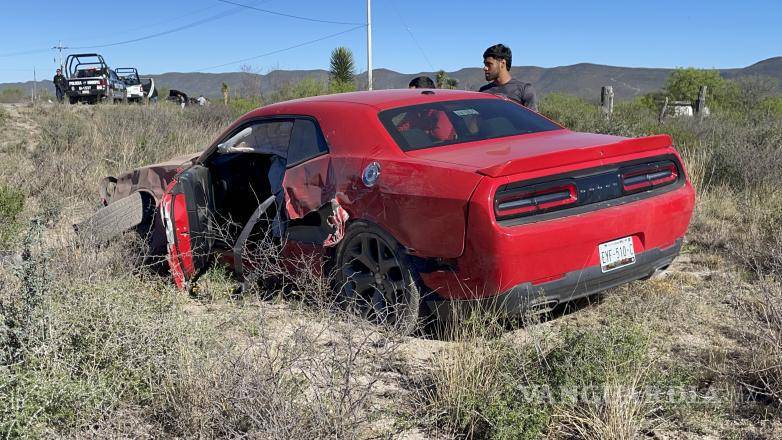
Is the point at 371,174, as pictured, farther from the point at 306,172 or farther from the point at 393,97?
the point at 393,97

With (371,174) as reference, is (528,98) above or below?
above

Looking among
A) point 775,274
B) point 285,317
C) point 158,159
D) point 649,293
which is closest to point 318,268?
point 285,317

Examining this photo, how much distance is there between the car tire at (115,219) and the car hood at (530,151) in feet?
8.49

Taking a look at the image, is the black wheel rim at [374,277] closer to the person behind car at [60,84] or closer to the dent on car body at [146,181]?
the dent on car body at [146,181]

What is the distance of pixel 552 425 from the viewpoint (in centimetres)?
293

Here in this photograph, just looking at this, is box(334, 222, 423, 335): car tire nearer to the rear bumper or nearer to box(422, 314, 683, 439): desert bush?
the rear bumper

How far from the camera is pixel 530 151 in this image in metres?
3.93

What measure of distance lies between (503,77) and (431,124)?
9.04 feet

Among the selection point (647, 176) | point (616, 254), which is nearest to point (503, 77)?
point (647, 176)

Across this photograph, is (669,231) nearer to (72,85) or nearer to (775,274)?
(775,274)

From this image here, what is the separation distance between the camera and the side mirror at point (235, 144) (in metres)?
5.32

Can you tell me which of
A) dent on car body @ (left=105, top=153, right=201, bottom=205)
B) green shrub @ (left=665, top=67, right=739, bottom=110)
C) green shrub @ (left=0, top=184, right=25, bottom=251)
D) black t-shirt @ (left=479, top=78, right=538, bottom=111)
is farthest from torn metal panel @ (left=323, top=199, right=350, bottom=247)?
green shrub @ (left=665, top=67, right=739, bottom=110)

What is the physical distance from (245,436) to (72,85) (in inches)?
1020

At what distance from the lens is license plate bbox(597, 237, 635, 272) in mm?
3842
